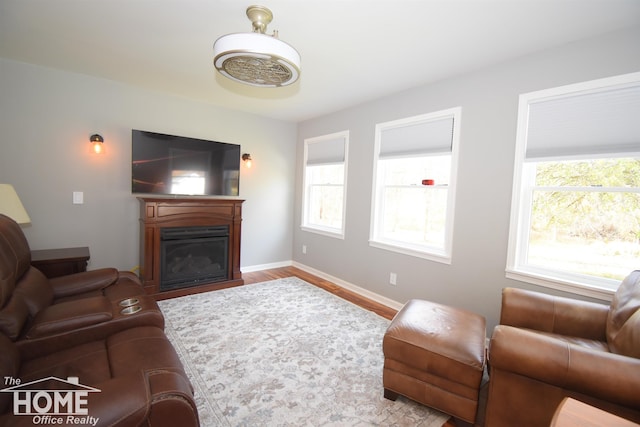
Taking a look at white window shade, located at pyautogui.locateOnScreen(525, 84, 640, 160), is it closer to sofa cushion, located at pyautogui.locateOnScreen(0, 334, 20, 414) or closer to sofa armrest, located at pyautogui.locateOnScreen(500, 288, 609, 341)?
sofa armrest, located at pyautogui.locateOnScreen(500, 288, 609, 341)

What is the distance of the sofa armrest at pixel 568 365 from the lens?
1191mm

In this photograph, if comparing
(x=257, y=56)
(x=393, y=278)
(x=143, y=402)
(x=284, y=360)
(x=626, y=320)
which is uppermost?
(x=257, y=56)

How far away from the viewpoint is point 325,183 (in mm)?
4566

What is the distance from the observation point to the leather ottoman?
5.22ft

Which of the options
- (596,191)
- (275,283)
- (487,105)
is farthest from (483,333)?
(275,283)

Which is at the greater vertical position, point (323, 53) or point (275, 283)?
point (323, 53)

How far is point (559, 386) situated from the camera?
1.34m

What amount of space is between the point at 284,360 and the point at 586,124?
294 centimetres

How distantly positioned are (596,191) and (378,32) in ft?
6.70

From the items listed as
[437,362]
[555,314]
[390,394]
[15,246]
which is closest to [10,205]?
[15,246]

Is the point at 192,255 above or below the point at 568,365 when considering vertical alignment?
below

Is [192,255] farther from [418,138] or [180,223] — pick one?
[418,138]

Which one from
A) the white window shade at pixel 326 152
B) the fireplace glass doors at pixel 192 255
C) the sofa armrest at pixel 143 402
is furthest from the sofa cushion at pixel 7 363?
the white window shade at pixel 326 152

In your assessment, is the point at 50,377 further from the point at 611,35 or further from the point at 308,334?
the point at 611,35
